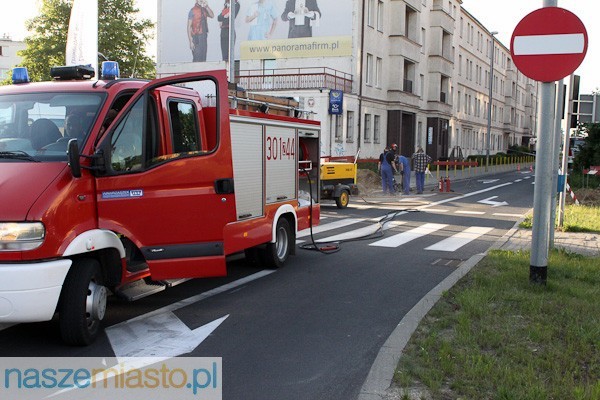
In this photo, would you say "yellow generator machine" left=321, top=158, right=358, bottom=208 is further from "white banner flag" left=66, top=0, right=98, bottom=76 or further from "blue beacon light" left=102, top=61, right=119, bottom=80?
"blue beacon light" left=102, top=61, right=119, bottom=80

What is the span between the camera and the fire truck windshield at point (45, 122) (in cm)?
564

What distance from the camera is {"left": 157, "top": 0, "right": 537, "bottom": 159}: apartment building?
34.3m

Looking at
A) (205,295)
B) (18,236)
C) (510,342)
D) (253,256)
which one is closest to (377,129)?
(253,256)

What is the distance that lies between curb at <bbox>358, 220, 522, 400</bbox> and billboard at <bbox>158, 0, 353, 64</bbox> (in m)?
28.4

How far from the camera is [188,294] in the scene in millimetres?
7652

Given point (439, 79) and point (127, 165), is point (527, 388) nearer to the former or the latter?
point (127, 165)

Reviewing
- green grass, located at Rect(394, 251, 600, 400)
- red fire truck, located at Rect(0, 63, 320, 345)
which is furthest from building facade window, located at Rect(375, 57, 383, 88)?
red fire truck, located at Rect(0, 63, 320, 345)

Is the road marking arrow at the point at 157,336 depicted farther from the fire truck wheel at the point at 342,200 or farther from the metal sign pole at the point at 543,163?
the fire truck wheel at the point at 342,200

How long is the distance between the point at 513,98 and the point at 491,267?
281 ft

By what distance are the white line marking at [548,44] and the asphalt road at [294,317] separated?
308cm

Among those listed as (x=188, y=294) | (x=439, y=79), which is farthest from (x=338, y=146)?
(x=188, y=294)

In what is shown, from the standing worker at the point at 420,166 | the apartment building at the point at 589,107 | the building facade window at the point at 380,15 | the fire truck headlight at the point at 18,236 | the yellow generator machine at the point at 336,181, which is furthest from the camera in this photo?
the building facade window at the point at 380,15

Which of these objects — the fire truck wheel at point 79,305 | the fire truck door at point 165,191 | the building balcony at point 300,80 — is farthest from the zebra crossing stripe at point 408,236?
the building balcony at point 300,80

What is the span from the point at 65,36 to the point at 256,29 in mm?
20130
